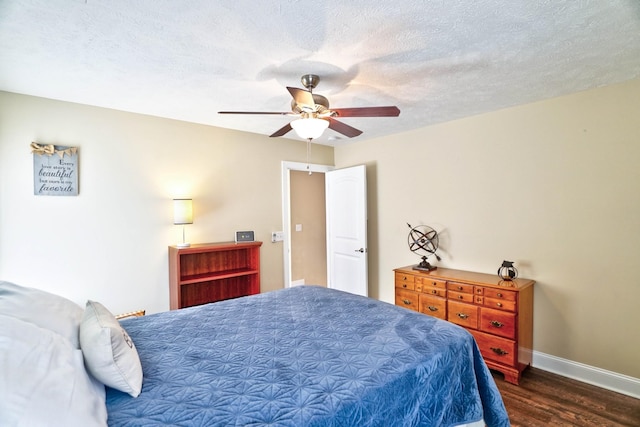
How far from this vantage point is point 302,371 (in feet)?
4.44

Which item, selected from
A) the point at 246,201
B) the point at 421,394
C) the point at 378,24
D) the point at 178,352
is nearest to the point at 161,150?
the point at 246,201

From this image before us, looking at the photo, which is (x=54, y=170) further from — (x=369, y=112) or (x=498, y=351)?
(x=498, y=351)

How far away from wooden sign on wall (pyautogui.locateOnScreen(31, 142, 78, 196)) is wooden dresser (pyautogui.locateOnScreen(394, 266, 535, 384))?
3.43m

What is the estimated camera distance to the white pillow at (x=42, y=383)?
0.80 m

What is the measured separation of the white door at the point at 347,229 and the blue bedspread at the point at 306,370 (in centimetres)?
200

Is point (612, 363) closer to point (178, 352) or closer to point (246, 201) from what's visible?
point (178, 352)

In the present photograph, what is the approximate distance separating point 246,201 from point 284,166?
0.74 metres

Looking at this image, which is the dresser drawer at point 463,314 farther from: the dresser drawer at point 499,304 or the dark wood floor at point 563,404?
the dark wood floor at point 563,404

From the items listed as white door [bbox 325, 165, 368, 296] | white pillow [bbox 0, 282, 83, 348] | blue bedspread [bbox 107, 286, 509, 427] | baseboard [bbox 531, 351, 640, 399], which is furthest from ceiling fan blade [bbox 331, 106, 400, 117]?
baseboard [bbox 531, 351, 640, 399]

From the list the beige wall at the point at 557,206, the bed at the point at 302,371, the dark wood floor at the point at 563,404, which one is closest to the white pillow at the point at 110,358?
the bed at the point at 302,371

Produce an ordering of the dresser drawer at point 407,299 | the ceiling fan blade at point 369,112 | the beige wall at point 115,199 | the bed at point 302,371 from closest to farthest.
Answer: the bed at point 302,371
the ceiling fan blade at point 369,112
the beige wall at point 115,199
the dresser drawer at point 407,299

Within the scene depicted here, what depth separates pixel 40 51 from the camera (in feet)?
6.17

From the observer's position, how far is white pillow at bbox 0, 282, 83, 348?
1195mm

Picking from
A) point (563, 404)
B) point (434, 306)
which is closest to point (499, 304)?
point (434, 306)
